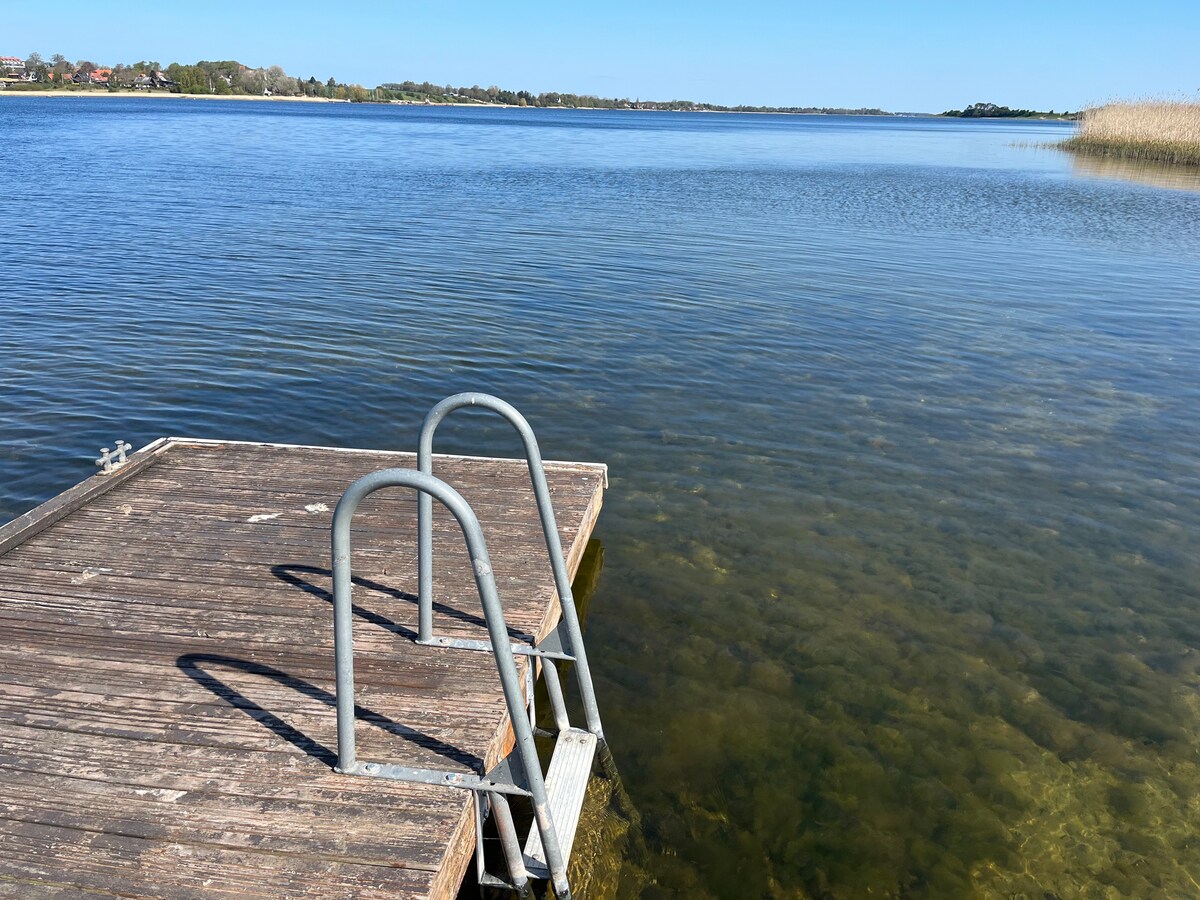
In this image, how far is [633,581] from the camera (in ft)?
24.1

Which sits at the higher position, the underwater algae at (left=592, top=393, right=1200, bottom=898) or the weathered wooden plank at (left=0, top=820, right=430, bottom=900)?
the weathered wooden plank at (left=0, top=820, right=430, bottom=900)

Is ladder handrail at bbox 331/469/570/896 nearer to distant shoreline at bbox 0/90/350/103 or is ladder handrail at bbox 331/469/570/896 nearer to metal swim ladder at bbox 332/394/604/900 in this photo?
metal swim ladder at bbox 332/394/604/900

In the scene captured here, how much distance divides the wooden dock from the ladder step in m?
0.44

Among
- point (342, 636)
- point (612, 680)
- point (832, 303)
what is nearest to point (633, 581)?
point (612, 680)

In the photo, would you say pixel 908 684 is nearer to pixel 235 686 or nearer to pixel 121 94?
pixel 235 686

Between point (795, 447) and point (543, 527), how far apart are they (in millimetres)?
5745

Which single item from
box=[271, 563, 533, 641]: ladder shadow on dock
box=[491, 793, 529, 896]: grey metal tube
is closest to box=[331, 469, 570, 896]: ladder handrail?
box=[491, 793, 529, 896]: grey metal tube

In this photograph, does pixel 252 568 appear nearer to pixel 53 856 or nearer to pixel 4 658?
pixel 4 658

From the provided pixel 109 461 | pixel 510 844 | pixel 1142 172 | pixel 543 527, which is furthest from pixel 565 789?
pixel 1142 172

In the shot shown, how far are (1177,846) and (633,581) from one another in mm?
4040

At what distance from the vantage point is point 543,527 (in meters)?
4.86

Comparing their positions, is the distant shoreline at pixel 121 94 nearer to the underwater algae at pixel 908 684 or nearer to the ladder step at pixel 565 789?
the underwater algae at pixel 908 684

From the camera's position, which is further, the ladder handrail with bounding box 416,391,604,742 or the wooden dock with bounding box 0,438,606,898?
the ladder handrail with bounding box 416,391,604,742

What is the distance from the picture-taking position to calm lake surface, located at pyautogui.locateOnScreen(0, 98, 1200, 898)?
5164 millimetres
